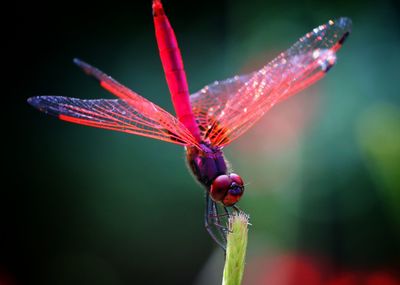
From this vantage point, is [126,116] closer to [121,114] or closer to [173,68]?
[121,114]

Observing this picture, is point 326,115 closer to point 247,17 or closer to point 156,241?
point 247,17

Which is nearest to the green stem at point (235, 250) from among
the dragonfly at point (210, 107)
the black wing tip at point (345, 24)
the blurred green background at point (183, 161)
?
the dragonfly at point (210, 107)

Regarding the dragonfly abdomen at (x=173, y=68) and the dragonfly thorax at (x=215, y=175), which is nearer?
the dragonfly thorax at (x=215, y=175)

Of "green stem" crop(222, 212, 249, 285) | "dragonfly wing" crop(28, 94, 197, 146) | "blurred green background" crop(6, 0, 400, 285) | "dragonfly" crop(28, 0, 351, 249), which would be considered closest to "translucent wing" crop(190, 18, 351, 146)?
"dragonfly" crop(28, 0, 351, 249)

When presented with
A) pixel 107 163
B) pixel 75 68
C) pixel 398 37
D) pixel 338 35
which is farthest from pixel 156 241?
pixel 398 37

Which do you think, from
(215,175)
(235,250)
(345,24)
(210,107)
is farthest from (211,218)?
(345,24)

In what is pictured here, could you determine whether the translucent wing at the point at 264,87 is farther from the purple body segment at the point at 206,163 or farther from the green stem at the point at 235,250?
the green stem at the point at 235,250

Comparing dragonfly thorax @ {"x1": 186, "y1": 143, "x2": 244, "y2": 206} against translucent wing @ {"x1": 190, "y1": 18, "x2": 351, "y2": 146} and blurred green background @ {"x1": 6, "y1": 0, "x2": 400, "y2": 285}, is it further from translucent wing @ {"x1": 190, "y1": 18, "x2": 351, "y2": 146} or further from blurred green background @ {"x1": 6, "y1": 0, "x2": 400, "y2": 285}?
blurred green background @ {"x1": 6, "y1": 0, "x2": 400, "y2": 285}
